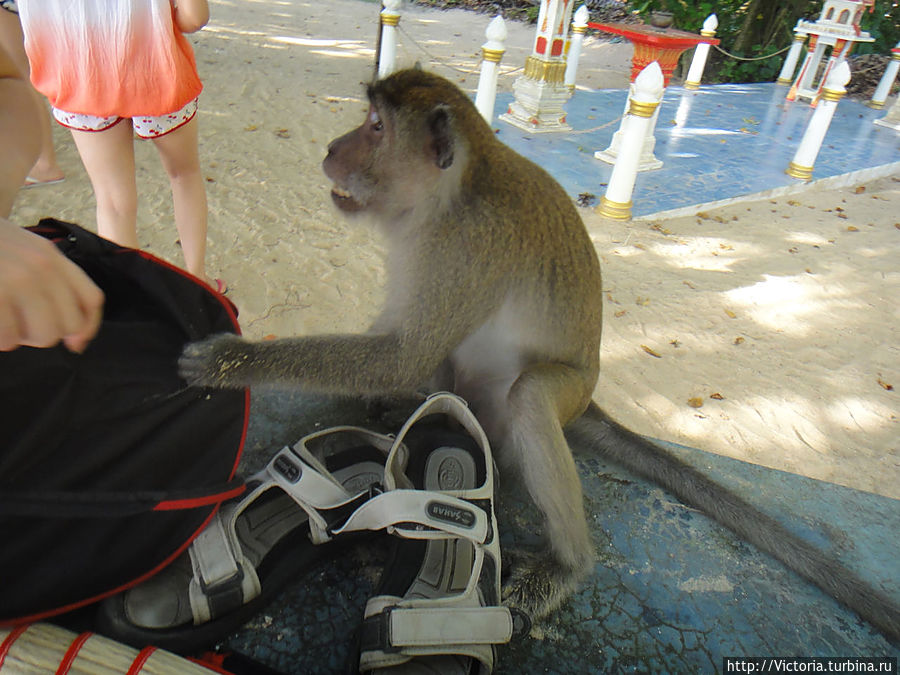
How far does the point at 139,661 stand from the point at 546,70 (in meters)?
7.52

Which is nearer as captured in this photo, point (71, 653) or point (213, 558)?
point (71, 653)

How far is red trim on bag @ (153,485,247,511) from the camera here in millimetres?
1157

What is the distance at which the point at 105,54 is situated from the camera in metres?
2.45

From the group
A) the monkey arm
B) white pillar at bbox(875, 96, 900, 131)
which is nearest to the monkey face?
the monkey arm

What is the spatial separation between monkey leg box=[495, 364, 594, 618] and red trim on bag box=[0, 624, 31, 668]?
1.05 m

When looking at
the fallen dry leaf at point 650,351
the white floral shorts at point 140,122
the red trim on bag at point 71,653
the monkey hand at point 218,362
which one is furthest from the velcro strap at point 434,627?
the fallen dry leaf at point 650,351

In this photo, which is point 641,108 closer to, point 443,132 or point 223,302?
point 443,132

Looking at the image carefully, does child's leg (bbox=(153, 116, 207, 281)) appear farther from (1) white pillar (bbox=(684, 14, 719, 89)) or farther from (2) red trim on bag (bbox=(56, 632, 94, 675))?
(1) white pillar (bbox=(684, 14, 719, 89))

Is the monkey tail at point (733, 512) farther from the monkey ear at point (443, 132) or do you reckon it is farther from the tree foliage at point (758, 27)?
the tree foliage at point (758, 27)

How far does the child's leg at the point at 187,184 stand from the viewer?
9.25 feet

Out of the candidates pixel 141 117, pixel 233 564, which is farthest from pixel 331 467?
pixel 141 117

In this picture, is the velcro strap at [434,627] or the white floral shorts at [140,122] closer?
the velcro strap at [434,627]

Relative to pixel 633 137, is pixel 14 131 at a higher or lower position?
higher

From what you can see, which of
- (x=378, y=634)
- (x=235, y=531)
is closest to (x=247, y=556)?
(x=235, y=531)
